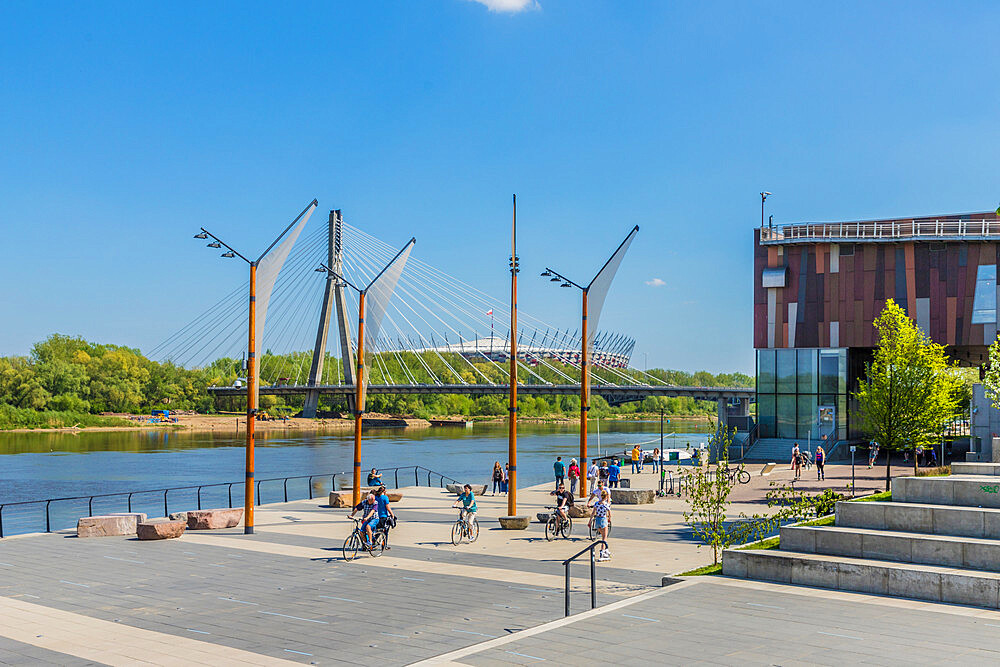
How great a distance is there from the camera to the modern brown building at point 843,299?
52656 millimetres

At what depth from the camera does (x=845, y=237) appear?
55906 millimetres

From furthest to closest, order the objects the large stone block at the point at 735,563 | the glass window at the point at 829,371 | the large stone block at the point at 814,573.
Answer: the glass window at the point at 829,371
the large stone block at the point at 735,563
the large stone block at the point at 814,573

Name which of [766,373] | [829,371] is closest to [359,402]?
[766,373]

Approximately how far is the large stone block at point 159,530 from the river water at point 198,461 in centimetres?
1136

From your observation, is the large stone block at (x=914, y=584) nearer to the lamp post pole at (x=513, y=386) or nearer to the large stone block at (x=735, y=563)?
the large stone block at (x=735, y=563)

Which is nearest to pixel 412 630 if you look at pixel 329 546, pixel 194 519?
pixel 329 546

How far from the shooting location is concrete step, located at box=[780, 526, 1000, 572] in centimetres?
1365

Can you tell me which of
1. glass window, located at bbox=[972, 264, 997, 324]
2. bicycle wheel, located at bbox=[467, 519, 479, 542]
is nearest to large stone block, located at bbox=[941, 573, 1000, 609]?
bicycle wheel, located at bbox=[467, 519, 479, 542]

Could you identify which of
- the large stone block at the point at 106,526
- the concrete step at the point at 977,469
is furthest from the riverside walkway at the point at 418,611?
the concrete step at the point at 977,469

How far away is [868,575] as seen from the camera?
45.9 ft

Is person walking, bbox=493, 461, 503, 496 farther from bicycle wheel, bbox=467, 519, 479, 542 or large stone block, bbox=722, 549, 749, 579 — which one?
large stone block, bbox=722, 549, 749, 579

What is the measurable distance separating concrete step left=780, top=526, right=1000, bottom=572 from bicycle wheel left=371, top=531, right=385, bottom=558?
9438 mm

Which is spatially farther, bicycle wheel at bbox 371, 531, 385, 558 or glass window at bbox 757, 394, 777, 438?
glass window at bbox 757, 394, 777, 438

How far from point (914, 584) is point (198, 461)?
68.7 meters
